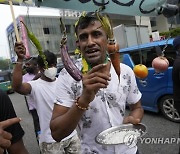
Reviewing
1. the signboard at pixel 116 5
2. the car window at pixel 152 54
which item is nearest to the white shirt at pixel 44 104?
the signboard at pixel 116 5

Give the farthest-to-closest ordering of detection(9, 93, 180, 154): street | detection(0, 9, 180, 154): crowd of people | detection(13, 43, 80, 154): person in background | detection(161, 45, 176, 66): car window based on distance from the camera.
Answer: detection(161, 45, 176, 66): car window, detection(9, 93, 180, 154): street, detection(13, 43, 80, 154): person in background, detection(0, 9, 180, 154): crowd of people

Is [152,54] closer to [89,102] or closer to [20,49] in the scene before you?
[20,49]

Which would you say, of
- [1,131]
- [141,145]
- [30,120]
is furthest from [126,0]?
[30,120]

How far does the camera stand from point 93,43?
4.62 ft

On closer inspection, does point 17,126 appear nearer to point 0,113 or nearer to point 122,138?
point 0,113

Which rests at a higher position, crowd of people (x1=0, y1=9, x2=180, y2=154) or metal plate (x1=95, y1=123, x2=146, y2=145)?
crowd of people (x1=0, y1=9, x2=180, y2=154)

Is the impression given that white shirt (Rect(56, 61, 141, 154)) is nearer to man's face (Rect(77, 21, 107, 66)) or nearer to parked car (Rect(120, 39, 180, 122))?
man's face (Rect(77, 21, 107, 66))

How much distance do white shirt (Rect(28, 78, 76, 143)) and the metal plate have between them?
48.9 inches

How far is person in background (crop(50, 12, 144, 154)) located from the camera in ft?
4.50

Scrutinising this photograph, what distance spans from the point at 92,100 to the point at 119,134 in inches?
13.7

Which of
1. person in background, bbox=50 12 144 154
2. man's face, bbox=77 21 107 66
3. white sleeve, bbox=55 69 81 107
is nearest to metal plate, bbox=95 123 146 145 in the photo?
person in background, bbox=50 12 144 154

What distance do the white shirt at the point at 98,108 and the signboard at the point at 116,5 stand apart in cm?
39

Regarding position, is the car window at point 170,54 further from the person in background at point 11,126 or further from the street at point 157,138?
the person in background at point 11,126

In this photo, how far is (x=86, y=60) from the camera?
1.39 meters
